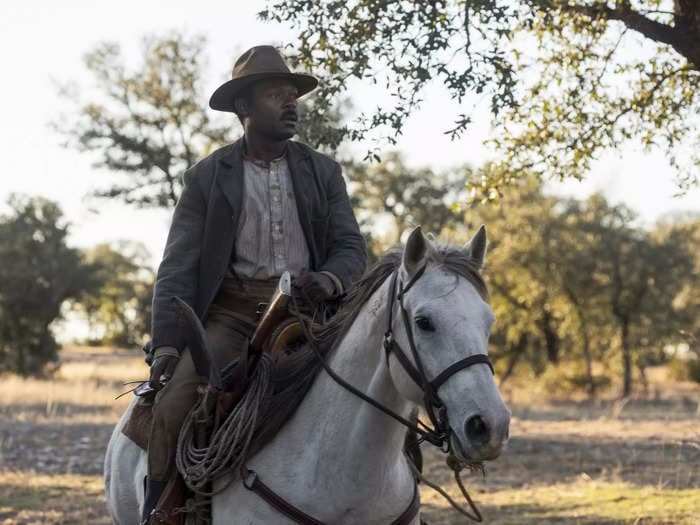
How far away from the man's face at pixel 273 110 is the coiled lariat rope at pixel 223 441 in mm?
1381

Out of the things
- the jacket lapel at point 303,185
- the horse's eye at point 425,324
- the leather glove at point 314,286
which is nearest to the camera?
the horse's eye at point 425,324

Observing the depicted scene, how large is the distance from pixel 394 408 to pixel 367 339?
34 centimetres

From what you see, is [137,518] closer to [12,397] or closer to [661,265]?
[12,397]

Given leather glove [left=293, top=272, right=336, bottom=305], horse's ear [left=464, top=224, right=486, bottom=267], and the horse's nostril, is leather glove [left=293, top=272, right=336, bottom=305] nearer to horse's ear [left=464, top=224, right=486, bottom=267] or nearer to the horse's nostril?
horse's ear [left=464, top=224, right=486, bottom=267]

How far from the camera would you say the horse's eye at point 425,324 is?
3.54 metres

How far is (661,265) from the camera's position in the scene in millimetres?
36500

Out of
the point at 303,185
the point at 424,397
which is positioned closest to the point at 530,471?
the point at 303,185

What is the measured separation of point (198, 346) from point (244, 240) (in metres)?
0.71

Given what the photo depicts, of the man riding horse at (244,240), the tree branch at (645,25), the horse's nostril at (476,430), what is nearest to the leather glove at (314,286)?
the man riding horse at (244,240)

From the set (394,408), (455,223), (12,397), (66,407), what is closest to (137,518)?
(394,408)

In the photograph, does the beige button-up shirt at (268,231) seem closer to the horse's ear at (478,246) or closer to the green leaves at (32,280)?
the horse's ear at (478,246)

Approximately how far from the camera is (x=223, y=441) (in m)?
4.28

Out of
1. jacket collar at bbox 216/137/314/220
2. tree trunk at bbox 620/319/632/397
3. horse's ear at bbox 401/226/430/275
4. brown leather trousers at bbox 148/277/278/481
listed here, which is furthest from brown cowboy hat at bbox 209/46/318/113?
tree trunk at bbox 620/319/632/397

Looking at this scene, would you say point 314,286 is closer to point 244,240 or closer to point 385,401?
point 244,240
